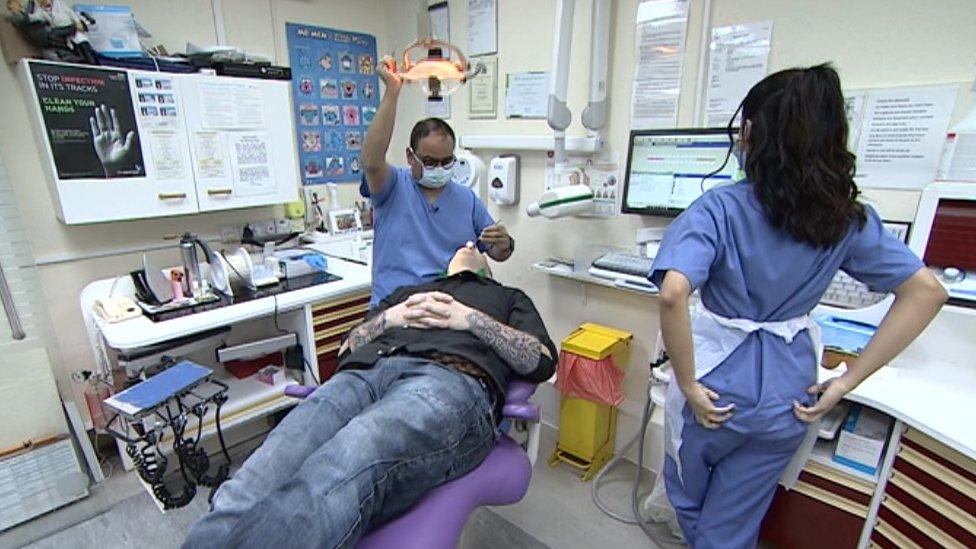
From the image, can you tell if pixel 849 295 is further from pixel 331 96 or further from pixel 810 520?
pixel 331 96

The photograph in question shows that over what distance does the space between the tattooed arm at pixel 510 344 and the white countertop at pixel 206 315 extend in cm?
90

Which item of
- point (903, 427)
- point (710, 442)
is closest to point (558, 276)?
point (710, 442)

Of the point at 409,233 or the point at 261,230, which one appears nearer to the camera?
the point at 409,233

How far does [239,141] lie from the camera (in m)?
2.26

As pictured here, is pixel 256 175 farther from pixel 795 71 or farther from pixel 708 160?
pixel 795 71

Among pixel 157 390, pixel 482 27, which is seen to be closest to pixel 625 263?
pixel 482 27

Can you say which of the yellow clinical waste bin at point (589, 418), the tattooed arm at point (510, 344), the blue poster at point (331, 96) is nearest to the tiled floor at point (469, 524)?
the yellow clinical waste bin at point (589, 418)

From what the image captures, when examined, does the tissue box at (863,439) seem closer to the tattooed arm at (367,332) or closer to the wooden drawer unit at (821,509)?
the wooden drawer unit at (821,509)

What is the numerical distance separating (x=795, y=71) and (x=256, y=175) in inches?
86.7

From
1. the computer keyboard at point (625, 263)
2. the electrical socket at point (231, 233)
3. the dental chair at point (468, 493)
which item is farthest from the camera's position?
the electrical socket at point (231, 233)

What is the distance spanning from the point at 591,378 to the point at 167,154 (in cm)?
202

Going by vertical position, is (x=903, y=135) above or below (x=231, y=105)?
below

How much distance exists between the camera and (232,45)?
7.99 ft

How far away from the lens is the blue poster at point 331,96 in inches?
106
